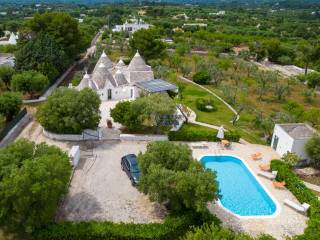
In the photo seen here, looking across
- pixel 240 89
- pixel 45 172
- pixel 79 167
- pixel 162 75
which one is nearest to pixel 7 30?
pixel 162 75

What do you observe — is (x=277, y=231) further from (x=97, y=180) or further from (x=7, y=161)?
(x=7, y=161)

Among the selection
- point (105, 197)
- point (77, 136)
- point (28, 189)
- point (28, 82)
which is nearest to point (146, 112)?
point (77, 136)

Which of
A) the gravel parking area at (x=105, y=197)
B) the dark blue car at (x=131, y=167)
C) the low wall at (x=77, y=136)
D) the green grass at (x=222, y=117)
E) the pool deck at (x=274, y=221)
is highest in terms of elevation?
the dark blue car at (x=131, y=167)

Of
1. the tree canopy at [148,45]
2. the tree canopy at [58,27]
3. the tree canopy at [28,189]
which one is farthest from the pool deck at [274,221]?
the tree canopy at [58,27]

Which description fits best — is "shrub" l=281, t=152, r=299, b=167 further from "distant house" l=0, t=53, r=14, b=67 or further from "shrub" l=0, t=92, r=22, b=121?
"distant house" l=0, t=53, r=14, b=67

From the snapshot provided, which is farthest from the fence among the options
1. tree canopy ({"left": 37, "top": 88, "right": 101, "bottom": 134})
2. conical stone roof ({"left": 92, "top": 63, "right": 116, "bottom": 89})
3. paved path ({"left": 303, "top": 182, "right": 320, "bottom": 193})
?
paved path ({"left": 303, "top": 182, "right": 320, "bottom": 193})

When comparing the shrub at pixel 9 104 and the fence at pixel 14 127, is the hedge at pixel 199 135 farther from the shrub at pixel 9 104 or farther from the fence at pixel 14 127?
the shrub at pixel 9 104
